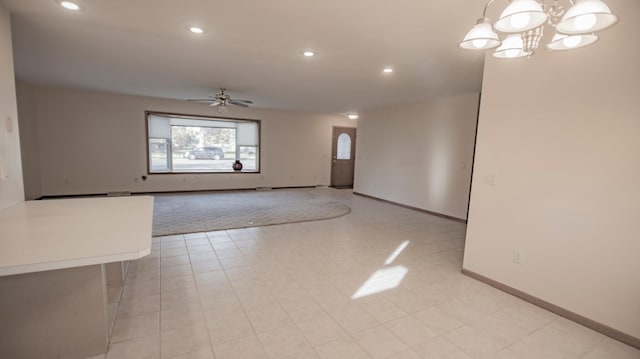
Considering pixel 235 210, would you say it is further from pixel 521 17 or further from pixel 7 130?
pixel 521 17

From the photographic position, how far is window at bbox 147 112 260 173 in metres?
7.32

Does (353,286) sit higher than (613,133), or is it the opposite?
(613,133)

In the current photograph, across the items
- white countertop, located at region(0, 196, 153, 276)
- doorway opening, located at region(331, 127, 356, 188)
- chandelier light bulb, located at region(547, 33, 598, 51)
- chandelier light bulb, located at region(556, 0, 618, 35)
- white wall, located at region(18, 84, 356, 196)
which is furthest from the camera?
doorway opening, located at region(331, 127, 356, 188)

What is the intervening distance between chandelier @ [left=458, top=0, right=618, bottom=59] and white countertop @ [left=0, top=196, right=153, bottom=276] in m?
2.14

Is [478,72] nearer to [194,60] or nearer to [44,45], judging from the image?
[194,60]

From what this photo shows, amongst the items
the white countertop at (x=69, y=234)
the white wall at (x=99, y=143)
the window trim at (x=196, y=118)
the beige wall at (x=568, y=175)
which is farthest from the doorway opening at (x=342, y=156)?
the white countertop at (x=69, y=234)

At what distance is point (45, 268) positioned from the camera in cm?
130

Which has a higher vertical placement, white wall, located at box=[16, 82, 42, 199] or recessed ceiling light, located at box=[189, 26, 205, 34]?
recessed ceiling light, located at box=[189, 26, 205, 34]

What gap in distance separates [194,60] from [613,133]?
14.3 feet

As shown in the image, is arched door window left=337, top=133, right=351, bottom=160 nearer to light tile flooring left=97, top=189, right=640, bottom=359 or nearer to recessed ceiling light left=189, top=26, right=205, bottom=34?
light tile flooring left=97, top=189, right=640, bottom=359

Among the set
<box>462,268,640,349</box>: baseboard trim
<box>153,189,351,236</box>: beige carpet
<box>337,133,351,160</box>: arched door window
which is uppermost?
<box>337,133,351,160</box>: arched door window

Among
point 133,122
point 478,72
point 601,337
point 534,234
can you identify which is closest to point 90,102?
point 133,122

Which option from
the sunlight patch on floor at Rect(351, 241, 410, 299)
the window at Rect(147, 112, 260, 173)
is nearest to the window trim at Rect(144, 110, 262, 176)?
the window at Rect(147, 112, 260, 173)

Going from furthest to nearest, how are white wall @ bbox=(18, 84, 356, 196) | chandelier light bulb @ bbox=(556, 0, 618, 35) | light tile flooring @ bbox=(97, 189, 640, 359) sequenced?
1. white wall @ bbox=(18, 84, 356, 196)
2. light tile flooring @ bbox=(97, 189, 640, 359)
3. chandelier light bulb @ bbox=(556, 0, 618, 35)
